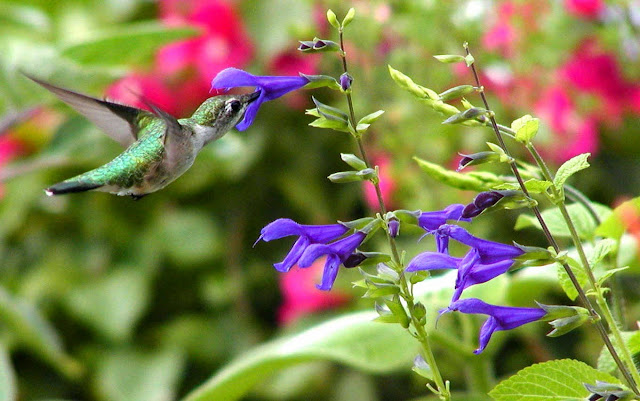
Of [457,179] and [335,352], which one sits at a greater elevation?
[457,179]

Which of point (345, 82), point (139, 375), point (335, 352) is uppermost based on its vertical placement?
point (345, 82)

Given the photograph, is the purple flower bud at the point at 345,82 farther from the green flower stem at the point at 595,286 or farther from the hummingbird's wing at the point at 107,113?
the hummingbird's wing at the point at 107,113

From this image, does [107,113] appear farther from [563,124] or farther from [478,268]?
[563,124]

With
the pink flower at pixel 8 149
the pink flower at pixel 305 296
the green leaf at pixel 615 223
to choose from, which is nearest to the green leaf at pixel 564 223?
the green leaf at pixel 615 223

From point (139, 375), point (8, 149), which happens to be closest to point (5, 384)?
point (139, 375)

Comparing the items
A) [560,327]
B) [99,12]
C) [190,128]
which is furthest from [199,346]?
[560,327]

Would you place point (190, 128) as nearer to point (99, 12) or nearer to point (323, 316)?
point (323, 316)
